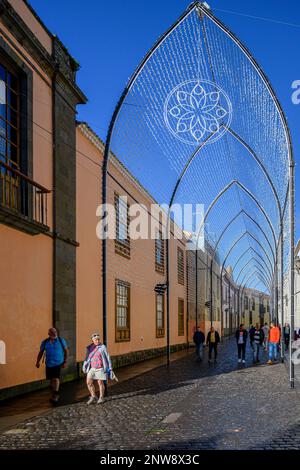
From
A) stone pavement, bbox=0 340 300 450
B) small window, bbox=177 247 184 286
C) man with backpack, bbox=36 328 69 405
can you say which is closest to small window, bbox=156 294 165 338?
small window, bbox=177 247 184 286

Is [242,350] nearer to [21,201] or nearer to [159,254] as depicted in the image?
[159,254]

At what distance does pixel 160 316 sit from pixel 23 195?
16.9 metres

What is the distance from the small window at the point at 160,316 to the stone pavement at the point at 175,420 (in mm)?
13016

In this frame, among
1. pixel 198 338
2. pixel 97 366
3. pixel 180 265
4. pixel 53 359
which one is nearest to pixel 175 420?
pixel 97 366

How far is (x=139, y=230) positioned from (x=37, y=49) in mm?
11817

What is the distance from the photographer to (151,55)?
14031mm

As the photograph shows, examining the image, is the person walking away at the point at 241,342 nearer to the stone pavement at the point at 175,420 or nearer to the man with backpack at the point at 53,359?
the stone pavement at the point at 175,420

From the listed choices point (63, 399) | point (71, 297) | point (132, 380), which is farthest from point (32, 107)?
point (132, 380)

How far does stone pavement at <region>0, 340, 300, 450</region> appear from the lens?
24.7 feet

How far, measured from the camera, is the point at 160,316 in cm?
2861

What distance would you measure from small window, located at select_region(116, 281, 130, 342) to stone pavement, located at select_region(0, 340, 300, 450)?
19.7 ft

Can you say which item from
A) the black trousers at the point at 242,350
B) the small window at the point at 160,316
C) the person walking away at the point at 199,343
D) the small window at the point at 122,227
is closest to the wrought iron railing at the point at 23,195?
the small window at the point at 122,227

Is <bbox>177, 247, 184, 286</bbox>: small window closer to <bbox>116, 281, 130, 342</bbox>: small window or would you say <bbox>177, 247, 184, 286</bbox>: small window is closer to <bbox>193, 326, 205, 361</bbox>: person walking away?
<bbox>193, 326, 205, 361</bbox>: person walking away

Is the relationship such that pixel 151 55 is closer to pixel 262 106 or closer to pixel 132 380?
pixel 262 106
